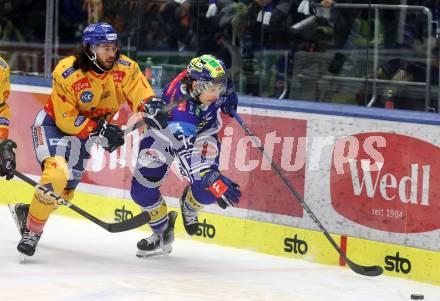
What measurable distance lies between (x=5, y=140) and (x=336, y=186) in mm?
1826

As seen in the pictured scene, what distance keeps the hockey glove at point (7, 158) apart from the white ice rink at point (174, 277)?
1.57 ft

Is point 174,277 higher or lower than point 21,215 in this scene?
lower

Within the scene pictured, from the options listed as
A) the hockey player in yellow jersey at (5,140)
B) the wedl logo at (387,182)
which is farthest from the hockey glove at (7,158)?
the wedl logo at (387,182)

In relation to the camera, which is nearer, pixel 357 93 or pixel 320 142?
pixel 320 142

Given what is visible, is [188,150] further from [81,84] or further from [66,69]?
[66,69]

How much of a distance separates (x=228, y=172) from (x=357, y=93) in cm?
99

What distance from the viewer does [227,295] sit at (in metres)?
5.34

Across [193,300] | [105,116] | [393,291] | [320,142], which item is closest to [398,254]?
[393,291]

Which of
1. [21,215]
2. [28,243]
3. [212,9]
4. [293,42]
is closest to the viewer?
[28,243]

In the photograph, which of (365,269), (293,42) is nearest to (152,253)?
(365,269)

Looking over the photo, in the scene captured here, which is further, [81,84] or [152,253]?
[152,253]

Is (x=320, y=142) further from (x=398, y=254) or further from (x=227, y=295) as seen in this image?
(x=227, y=295)

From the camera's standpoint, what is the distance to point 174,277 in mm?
5715

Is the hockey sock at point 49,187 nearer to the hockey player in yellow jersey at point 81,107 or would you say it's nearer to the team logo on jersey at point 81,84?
the hockey player in yellow jersey at point 81,107
